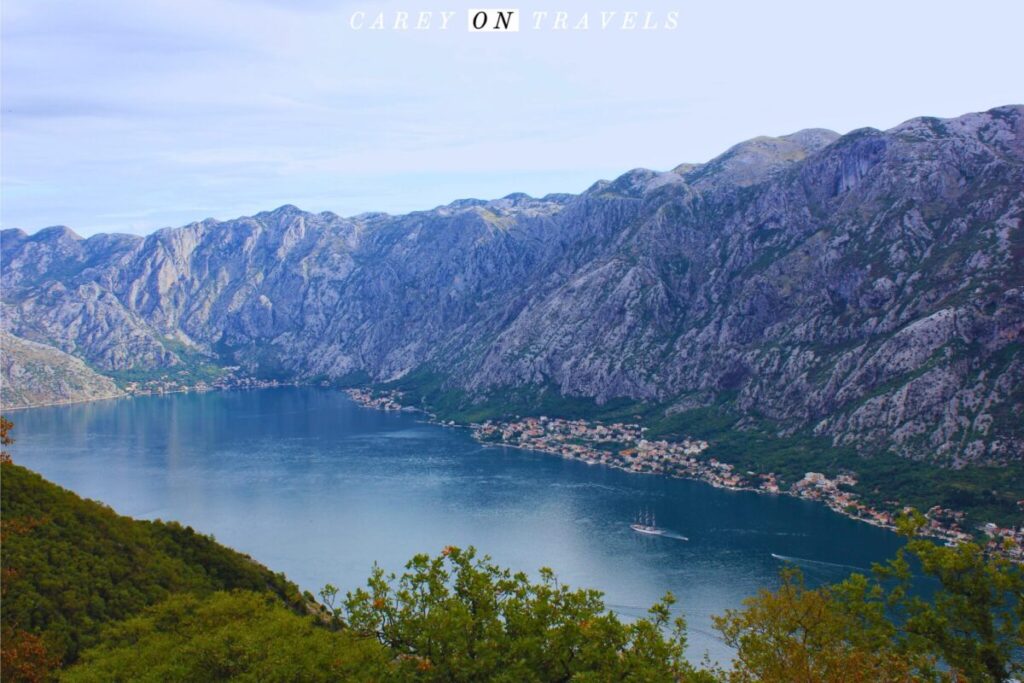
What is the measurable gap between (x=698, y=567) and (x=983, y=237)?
12613cm

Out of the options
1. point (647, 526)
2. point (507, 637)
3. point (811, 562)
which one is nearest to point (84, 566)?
point (507, 637)

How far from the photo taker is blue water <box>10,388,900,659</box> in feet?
373

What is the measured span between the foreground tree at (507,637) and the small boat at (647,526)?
4343 inches

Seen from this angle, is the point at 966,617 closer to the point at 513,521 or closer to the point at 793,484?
the point at 513,521

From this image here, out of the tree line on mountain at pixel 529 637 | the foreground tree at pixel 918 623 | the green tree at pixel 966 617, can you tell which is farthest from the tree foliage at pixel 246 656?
the green tree at pixel 966 617

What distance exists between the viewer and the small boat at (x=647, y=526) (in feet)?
436

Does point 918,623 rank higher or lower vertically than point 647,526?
higher

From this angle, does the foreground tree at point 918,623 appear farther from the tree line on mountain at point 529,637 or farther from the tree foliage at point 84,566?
the tree foliage at point 84,566

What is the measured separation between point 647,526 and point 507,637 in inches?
4594

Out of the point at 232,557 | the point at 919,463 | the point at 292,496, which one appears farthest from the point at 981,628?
the point at 292,496

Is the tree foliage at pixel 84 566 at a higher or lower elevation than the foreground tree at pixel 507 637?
lower

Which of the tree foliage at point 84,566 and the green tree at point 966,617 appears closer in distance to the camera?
the green tree at point 966,617

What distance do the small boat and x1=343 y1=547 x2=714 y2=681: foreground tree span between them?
4343 inches

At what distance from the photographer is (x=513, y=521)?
14325cm
